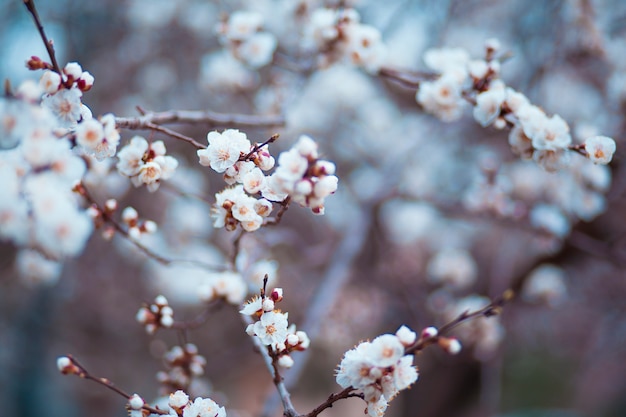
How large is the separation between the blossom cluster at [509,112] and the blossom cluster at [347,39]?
271 mm

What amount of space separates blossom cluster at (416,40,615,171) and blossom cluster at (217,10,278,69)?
0.68m

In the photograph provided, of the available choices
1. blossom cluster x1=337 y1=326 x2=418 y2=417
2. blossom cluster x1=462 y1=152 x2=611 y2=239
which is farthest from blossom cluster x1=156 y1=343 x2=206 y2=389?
blossom cluster x1=462 y1=152 x2=611 y2=239

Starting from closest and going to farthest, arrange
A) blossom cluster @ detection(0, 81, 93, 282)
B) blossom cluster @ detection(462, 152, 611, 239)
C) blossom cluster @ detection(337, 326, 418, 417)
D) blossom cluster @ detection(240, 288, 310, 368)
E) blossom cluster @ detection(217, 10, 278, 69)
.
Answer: blossom cluster @ detection(0, 81, 93, 282), blossom cluster @ detection(337, 326, 418, 417), blossom cluster @ detection(240, 288, 310, 368), blossom cluster @ detection(217, 10, 278, 69), blossom cluster @ detection(462, 152, 611, 239)

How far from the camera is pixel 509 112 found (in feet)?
4.22

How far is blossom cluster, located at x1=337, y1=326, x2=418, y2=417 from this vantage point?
86 cm

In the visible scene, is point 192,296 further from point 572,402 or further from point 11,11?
point 572,402

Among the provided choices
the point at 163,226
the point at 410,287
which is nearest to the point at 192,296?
the point at 163,226

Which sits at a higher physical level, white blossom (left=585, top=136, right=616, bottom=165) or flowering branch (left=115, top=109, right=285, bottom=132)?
flowering branch (left=115, top=109, right=285, bottom=132)

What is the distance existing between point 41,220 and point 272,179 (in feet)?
1.30

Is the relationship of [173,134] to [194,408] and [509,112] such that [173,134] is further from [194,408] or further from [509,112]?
[509,112]

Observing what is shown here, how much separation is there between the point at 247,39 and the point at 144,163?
92cm

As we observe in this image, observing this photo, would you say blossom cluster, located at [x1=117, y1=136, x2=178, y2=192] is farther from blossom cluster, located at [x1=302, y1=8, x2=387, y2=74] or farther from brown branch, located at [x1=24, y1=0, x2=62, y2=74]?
blossom cluster, located at [x1=302, y1=8, x2=387, y2=74]

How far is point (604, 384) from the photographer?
539cm

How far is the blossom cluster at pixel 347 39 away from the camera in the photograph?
1621 millimetres
